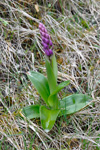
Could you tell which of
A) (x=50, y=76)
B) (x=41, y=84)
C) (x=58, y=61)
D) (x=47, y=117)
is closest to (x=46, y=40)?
(x=50, y=76)

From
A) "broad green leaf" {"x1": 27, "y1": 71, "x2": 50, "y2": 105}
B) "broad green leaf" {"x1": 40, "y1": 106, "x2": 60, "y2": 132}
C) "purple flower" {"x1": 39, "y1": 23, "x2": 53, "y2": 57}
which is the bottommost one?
"broad green leaf" {"x1": 40, "y1": 106, "x2": 60, "y2": 132}

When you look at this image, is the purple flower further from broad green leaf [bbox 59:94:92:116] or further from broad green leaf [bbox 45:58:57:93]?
broad green leaf [bbox 59:94:92:116]

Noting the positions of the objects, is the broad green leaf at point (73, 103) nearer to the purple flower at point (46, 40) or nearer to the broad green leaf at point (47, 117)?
the broad green leaf at point (47, 117)

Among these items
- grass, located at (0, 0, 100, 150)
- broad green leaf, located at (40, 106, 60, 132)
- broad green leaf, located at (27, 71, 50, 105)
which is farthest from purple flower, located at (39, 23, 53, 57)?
grass, located at (0, 0, 100, 150)

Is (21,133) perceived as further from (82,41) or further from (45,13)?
(45,13)

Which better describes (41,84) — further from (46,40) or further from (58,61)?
(58,61)

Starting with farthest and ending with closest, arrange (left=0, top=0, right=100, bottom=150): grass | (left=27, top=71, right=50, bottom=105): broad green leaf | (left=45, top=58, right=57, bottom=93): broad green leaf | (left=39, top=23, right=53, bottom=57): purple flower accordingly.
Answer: (left=27, top=71, right=50, bottom=105): broad green leaf → (left=0, top=0, right=100, bottom=150): grass → (left=45, top=58, right=57, bottom=93): broad green leaf → (left=39, top=23, right=53, bottom=57): purple flower

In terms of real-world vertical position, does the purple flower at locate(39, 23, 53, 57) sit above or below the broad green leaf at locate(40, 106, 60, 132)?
above

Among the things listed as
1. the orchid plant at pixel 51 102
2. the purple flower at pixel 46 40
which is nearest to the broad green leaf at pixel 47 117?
the orchid plant at pixel 51 102
